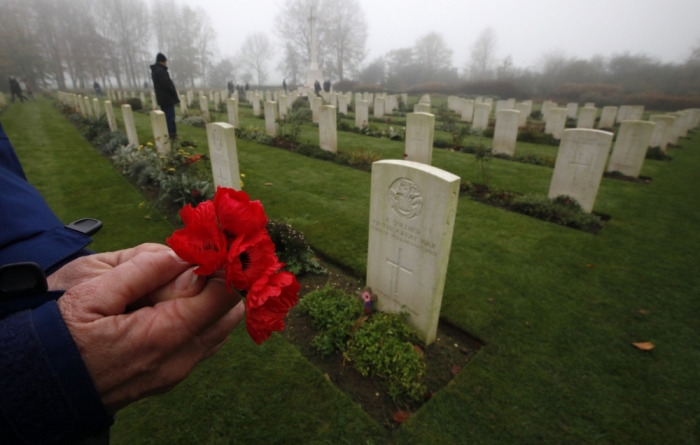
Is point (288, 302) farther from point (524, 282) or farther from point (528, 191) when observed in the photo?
point (528, 191)

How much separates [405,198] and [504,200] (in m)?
4.28

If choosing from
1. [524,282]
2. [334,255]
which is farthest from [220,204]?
[524,282]

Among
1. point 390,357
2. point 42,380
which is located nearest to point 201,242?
point 42,380

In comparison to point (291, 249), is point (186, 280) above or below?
above

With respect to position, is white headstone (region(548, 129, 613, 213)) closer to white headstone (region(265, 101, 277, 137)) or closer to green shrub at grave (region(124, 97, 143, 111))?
white headstone (region(265, 101, 277, 137))

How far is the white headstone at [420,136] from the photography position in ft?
25.3

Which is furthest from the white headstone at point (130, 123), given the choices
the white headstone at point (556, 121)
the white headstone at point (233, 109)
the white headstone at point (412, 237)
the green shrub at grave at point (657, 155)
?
the green shrub at grave at point (657, 155)

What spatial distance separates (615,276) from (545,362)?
2.09 metres

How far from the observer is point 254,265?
0.79m

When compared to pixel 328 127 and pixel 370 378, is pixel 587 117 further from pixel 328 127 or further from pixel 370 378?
pixel 370 378

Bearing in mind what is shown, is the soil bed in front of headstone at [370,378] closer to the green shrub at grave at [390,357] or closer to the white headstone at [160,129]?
the green shrub at grave at [390,357]

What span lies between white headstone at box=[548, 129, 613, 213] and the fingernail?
264 inches

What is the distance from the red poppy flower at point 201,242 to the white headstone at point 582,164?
22.0 feet

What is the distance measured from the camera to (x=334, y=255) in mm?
4418
